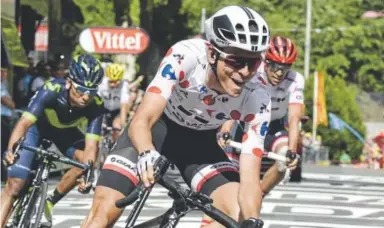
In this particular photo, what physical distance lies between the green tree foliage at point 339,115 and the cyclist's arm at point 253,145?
141 feet

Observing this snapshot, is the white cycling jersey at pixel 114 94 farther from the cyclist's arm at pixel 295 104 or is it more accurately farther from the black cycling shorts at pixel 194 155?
the black cycling shorts at pixel 194 155

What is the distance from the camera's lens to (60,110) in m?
9.82

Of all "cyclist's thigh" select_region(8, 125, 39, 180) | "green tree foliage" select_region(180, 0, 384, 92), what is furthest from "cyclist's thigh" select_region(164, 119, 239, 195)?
"green tree foliage" select_region(180, 0, 384, 92)

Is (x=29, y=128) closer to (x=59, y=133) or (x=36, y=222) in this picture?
(x=59, y=133)

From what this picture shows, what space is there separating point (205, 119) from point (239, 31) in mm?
1125

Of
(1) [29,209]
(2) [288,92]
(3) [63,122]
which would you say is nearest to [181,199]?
(1) [29,209]

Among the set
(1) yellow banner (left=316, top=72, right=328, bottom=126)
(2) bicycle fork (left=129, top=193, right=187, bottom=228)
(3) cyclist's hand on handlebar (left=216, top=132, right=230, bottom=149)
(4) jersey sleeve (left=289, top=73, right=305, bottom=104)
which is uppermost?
(2) bicycle fork (left=129, top=193, right=187, bottom=228)

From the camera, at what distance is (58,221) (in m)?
12.8

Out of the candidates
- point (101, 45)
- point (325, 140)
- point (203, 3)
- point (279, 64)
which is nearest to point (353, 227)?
point (279, 64)

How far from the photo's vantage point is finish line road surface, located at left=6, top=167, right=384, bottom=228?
43.4ft

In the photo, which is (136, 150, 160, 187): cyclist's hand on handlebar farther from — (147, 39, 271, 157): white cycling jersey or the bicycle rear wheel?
the bicycle rear wheel

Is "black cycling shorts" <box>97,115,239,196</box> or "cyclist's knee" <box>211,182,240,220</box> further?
"black cycling shorts" <box>97,115,239,196</box>

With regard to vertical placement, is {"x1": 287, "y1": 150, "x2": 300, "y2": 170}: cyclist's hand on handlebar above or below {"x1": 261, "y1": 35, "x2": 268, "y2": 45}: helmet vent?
below

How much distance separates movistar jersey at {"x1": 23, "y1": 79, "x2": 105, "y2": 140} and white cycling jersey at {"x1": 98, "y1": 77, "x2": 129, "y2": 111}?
8784 mm
